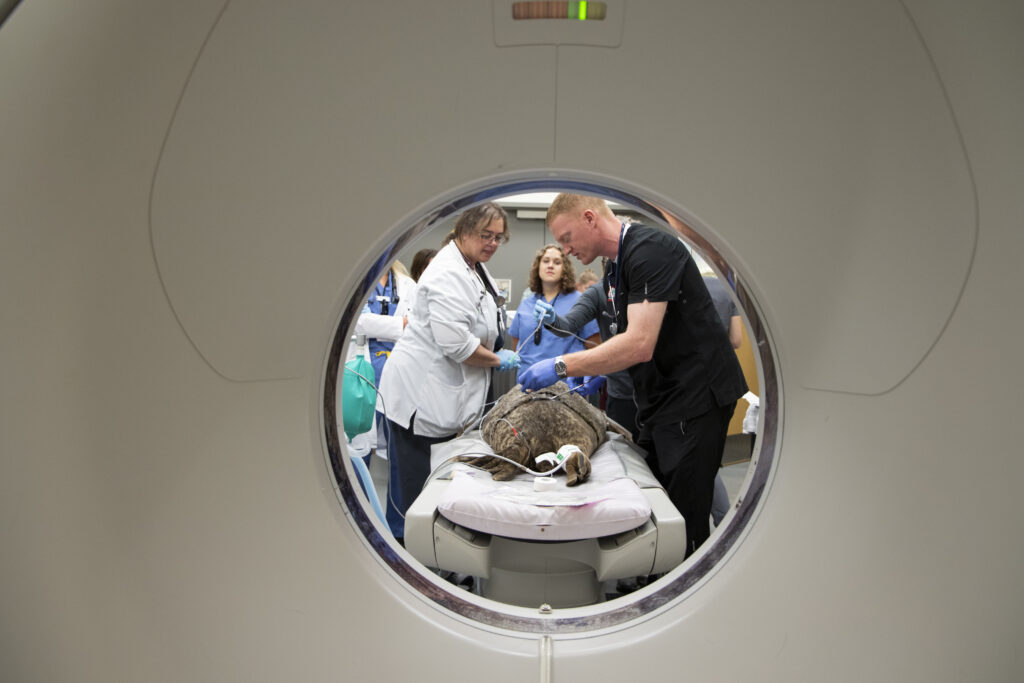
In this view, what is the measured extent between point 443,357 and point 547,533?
0.92 m

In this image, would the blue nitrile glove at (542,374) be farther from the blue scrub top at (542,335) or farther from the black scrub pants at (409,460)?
the blue scrub top at (542,335)

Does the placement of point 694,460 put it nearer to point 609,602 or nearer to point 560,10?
point 609,602

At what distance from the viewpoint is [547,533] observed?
141 cm

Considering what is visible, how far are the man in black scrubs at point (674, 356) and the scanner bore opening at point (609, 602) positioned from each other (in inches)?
25.6

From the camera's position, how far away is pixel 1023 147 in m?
0.61

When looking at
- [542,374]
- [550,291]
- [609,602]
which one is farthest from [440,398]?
[609,602]

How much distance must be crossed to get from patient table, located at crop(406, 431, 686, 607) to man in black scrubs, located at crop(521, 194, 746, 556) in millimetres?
148

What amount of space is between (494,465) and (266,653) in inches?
44.9

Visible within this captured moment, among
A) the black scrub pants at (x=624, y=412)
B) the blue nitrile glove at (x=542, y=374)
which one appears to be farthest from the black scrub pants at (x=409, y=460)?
the black scrub pants at (x=624, y=412)

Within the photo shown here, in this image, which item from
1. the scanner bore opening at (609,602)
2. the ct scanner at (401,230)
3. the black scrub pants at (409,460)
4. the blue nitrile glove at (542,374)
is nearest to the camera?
the ct scanner at (401,230)

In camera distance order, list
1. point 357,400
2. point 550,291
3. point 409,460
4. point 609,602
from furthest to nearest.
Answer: point 550,291
point 409,460
point 357,400
point 609,602

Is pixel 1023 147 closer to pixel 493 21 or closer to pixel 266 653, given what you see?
pixel 493 21

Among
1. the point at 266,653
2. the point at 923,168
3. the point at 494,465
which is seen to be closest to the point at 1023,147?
the point at 923,168

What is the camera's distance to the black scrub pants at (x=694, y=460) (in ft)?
5.33
